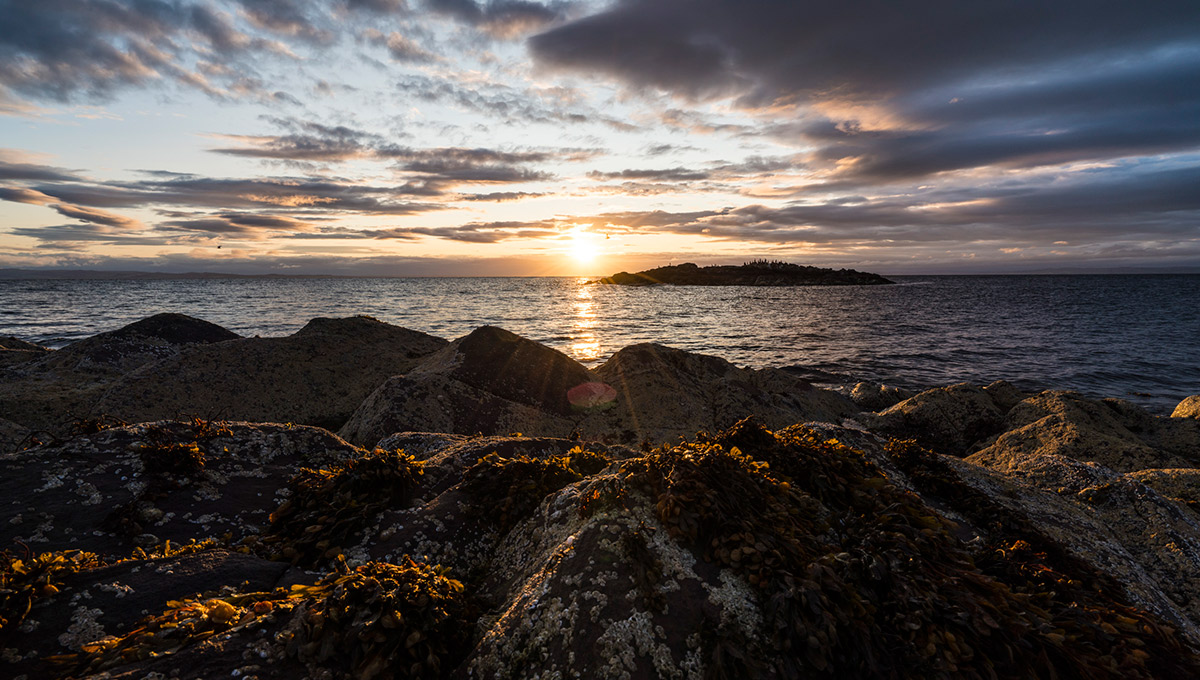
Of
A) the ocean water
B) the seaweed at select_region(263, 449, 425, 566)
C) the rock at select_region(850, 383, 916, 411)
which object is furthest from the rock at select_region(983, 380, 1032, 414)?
the seaweed at select_region(263, 449, 425, 566)

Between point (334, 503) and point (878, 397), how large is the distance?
62.6ft

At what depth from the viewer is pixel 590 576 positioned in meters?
3.07

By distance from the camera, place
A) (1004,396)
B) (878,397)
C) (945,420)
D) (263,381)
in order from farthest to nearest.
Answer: (878,397) → (1004,396) → (945,420) → (263,381)

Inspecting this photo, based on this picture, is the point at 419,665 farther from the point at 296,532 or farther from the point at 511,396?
the point at 511,396

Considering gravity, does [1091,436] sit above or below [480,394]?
below

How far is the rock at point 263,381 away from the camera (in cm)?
1118

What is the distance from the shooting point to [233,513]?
14.1ft

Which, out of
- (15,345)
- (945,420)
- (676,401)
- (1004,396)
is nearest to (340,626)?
(676,401)

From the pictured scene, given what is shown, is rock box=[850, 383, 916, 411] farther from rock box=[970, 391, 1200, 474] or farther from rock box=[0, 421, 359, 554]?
rock box=[0, 421, 359, 554]

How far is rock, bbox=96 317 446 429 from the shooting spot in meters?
11.2

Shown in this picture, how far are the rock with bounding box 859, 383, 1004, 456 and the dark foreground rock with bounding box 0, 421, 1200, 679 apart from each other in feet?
29.9

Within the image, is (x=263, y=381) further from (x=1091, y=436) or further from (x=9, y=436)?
(x=1091, y=436)

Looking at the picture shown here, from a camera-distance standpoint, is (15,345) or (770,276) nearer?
(15,345)

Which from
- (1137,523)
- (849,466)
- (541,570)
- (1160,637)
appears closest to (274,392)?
(541,570)
